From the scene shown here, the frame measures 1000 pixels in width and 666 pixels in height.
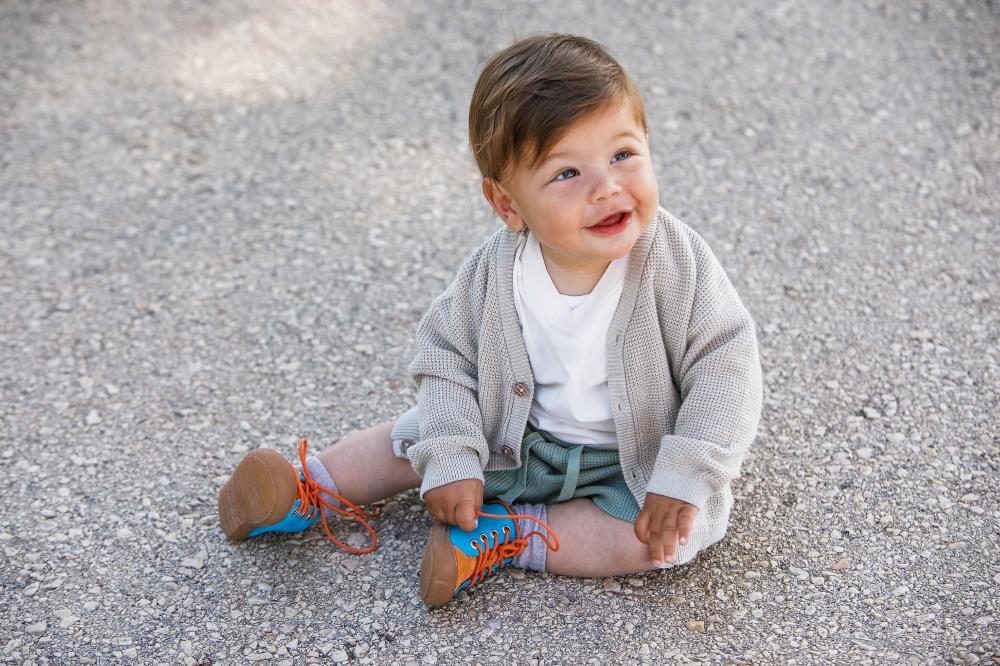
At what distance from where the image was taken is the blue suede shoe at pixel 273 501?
6.43 feet

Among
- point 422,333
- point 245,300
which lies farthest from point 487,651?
point 245,300

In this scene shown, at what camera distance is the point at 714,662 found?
1772 mm

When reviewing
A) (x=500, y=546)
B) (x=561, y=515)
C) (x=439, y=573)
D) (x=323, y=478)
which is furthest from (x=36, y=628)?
(x=561, y=515)

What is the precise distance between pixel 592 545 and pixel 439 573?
29 cm

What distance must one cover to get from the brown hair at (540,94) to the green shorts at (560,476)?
519 mm

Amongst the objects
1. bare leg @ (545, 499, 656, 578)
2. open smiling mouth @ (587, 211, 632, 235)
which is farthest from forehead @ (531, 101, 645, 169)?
bare leg @ (545, 499, 656, 578)

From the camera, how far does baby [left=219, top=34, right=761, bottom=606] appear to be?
172 centimetres

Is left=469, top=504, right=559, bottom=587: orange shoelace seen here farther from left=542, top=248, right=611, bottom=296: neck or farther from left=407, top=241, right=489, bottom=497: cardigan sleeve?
left=542, top=248, right=611, bottom=296: neck

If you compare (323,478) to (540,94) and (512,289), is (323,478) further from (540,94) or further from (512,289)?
(540,94)

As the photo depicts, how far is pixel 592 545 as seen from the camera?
1921 millimetres

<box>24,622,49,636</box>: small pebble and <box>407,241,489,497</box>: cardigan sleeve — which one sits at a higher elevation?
<box>407,241,489,497</box>: cardigan sleeve

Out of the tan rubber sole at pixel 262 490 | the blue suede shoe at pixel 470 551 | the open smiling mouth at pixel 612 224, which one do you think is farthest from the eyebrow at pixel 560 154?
the tan rubber sole at pixel 262 490

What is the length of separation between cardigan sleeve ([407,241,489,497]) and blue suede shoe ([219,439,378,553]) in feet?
0.76

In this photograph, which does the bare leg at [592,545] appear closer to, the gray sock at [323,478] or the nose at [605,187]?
the gray sock at [323,478]
